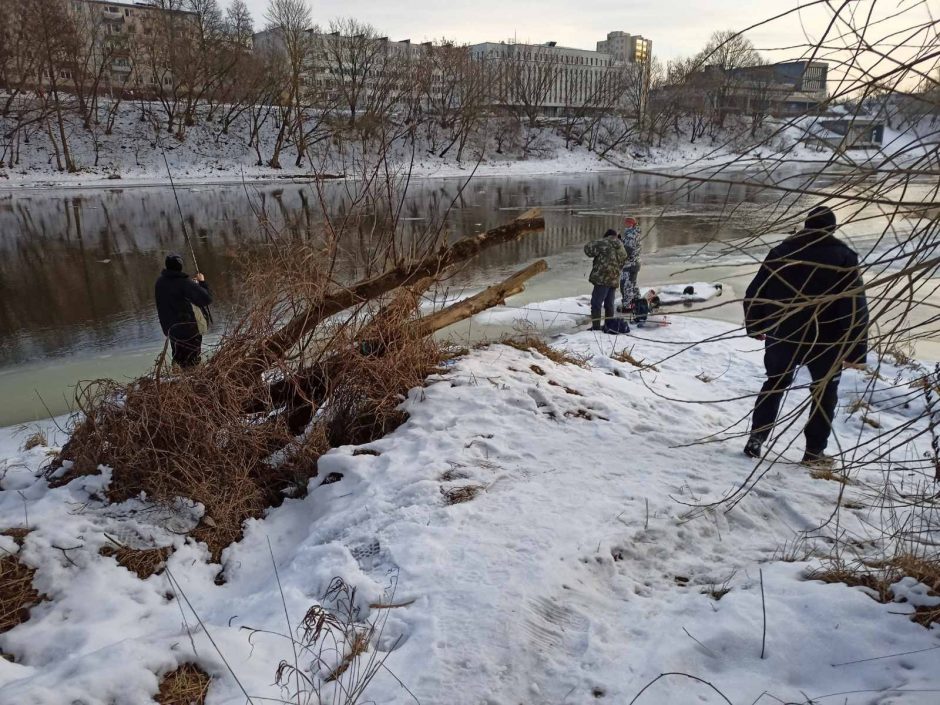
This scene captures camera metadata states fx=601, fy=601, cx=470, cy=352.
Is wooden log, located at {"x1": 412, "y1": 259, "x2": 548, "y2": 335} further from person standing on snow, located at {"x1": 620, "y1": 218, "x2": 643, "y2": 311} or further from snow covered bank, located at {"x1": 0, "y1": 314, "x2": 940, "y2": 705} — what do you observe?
person standing on snow, located at {"x1": 620, "y1": 218, "x2": 643, "y2": 311}

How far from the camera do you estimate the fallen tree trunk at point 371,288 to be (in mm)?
5182

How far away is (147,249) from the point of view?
16188 mm

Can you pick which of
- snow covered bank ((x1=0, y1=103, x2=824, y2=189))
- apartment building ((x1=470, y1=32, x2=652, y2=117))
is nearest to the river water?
snow covered bank ((x1=0, y1=103, x2=824, y2=189))

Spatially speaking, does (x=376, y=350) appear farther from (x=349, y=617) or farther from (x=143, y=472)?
(x=349, y=617)

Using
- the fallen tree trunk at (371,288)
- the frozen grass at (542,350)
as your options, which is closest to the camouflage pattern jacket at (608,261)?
the frozen grass at (542,350)

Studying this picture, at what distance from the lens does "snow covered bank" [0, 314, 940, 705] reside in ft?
8.07

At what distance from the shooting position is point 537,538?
3.36 metres

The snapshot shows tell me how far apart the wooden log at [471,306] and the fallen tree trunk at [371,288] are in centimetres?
48

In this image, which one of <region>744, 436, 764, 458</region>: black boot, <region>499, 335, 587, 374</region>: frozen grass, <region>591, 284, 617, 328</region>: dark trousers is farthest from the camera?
<region>591, 284, 617, 328</region>: dark trousers

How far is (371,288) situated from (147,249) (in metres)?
13.4

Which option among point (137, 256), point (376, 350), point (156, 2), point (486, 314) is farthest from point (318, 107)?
point (376, 350)

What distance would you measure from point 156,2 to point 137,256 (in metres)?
49.6

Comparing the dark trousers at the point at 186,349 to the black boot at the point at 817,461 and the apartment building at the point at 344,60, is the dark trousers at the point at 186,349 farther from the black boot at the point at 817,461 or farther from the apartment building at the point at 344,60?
the apartment building at the point at 344,60

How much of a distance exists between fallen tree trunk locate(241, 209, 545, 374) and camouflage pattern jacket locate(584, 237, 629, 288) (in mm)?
3419
